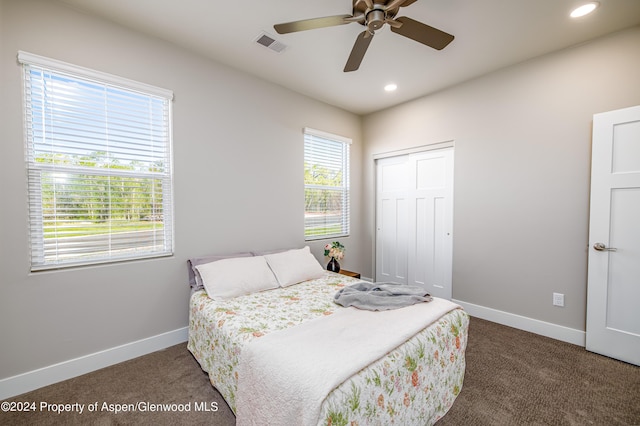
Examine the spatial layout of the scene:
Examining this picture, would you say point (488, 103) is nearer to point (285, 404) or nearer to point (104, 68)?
point (285, 404)

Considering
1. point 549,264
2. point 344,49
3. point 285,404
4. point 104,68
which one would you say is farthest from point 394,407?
point 104,68

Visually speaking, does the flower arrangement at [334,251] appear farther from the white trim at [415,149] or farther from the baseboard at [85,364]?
the baseboard at [85,364]

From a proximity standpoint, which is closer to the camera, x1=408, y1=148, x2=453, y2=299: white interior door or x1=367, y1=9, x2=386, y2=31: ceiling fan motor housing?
x1=367, y1=9, x2=386, y2=31: ceiling fan motor housing

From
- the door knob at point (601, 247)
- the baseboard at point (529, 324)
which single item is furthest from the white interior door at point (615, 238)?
the baseboard at point (529, 324)

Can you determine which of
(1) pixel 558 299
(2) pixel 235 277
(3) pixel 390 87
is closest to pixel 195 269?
(2) pixel 235 277

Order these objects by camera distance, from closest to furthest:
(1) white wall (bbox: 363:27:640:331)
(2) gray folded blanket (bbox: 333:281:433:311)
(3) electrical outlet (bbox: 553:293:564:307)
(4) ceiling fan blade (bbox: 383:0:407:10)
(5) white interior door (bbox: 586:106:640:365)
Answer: (4) ceiling fan blade (bbox: 383:0:407:10)
(2) gray folded blanket (bbox: 333:281:433:311)
(5) white interior door (bbox: 586:106:640:365)
(1) white wall (bbox: 363:27:640:331)
(3) electrical outlet (bbox: 553:293:564:307)

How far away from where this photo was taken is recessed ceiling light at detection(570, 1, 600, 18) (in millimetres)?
1989

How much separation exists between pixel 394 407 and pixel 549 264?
244 centimetres

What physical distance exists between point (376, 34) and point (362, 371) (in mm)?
2584

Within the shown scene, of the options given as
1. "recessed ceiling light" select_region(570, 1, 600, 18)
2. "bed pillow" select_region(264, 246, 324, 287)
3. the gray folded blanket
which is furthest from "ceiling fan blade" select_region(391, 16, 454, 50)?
"bed pillow" select_region(264, 246, 324, 287)

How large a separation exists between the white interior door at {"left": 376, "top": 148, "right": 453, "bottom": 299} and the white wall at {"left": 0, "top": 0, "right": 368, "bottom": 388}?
3.89 feet

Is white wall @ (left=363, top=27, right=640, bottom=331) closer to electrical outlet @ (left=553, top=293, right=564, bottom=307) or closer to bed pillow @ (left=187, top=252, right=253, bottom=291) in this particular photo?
electrical outlet @ (left=553, top=293, right=564, bottom=307)

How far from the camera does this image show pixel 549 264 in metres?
2.72

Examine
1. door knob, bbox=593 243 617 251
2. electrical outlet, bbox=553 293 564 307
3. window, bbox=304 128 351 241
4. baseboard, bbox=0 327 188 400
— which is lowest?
baseboard, bbox=0 327 188 400
